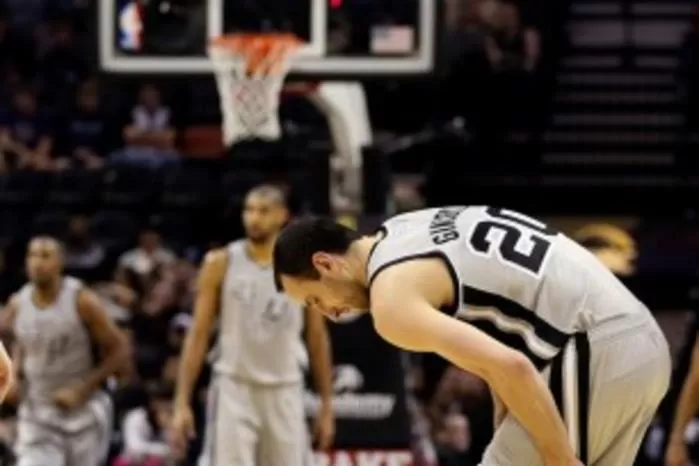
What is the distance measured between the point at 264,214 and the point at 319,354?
84 centimetres

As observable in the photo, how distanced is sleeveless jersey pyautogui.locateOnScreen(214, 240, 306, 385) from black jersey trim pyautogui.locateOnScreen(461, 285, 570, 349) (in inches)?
144

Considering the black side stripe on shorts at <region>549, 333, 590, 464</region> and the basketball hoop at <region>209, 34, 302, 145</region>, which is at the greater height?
the basketball hoop at <region>209, 34, 302, 145</region>

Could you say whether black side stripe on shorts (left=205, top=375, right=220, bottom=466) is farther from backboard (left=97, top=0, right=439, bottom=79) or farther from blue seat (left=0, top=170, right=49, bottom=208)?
blue seat (left=0, top=170, right=49, bottom=208)

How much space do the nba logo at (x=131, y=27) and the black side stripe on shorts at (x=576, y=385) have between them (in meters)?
5.40

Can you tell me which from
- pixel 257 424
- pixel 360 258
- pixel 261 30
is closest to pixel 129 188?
pixel 261 30

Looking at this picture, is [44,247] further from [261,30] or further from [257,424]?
[261,30]

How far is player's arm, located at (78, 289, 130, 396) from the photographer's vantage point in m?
8.98

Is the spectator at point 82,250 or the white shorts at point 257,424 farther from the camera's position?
the spectator at point 82,250

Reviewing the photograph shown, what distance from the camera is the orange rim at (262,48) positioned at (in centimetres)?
968

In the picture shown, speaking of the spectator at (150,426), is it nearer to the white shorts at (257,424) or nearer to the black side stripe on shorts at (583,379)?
the white shorts at (257,424)

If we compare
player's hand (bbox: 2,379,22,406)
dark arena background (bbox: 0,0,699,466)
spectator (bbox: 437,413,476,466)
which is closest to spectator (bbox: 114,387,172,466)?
dark arena background (bbox: 0,0,699,466)

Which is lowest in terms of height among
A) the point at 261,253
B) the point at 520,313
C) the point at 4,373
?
the point at 261,253

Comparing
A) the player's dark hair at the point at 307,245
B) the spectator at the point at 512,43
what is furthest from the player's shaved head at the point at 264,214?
the spectator at the point at 512,43

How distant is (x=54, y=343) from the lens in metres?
9.01
